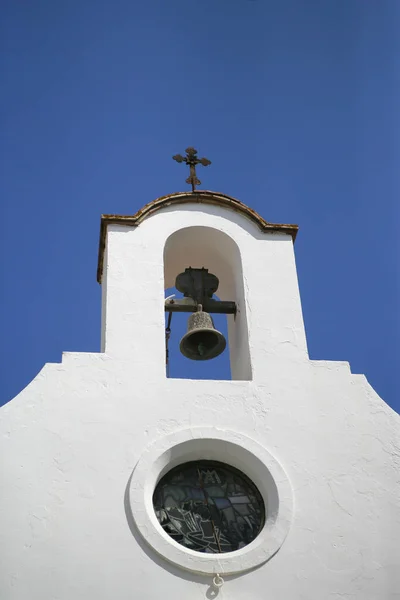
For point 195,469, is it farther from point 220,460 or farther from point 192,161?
point 192,161

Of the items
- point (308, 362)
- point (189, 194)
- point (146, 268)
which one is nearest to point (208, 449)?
point (308, 362)

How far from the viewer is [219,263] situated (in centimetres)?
1047

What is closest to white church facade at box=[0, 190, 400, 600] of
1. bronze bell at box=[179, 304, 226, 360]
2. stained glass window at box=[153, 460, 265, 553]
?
stained glass window at box=[153, 460, 265, 553]

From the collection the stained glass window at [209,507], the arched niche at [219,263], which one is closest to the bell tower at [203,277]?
the arched niche at [219,263]

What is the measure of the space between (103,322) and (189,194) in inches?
80.5

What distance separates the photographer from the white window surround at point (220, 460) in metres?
7.31

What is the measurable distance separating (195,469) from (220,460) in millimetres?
250

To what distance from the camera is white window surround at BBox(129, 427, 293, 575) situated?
7.31 m

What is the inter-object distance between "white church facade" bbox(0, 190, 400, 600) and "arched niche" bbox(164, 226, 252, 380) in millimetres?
98

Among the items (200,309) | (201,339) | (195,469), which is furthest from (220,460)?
(200,309)

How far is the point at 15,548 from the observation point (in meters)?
7.18

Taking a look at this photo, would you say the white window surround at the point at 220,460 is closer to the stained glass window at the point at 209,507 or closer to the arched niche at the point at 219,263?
the stained glass window at the point at 209,507

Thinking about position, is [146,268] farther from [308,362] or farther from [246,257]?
[308,362]

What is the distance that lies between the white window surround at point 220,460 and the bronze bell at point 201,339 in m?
1.50
